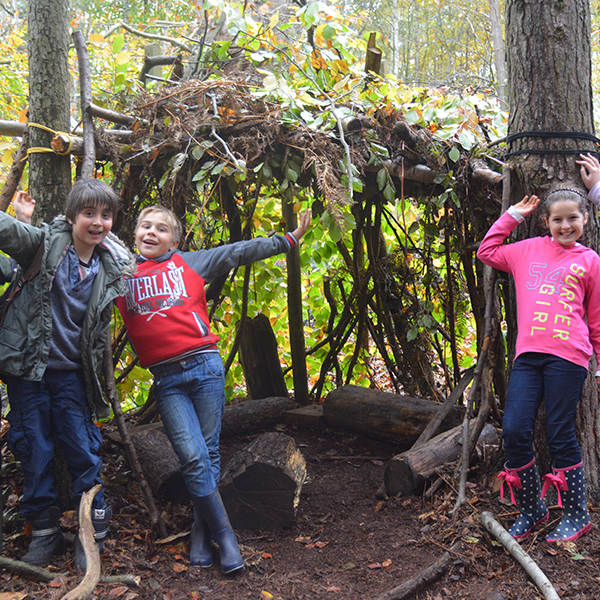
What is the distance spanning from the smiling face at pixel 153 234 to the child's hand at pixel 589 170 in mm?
2112

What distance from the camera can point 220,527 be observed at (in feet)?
7.70

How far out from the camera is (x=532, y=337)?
7.41ft

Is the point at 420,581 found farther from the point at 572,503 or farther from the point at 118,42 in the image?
the point at 118,42

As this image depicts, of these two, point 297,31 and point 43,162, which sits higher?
point 297,31

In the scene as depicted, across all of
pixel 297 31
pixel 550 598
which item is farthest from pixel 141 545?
pixel 297 31

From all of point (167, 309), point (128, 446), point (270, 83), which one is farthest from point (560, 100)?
point (128, 446)

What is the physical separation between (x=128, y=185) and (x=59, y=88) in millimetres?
652

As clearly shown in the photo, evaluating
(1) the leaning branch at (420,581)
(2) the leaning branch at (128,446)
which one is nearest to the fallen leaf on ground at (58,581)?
(2) the leaning branch at (128,446)

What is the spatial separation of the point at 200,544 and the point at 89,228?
63.2 inches

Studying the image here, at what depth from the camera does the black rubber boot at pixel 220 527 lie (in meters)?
2.32

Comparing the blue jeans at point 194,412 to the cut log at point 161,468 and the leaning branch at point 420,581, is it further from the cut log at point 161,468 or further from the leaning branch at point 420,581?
the leaning branch at point 420,581

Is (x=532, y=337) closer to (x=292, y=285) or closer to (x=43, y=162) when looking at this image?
(x=292, y=285)

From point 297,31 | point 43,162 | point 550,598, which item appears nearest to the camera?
point 550,598

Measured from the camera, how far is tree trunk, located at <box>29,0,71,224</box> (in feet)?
8.79
